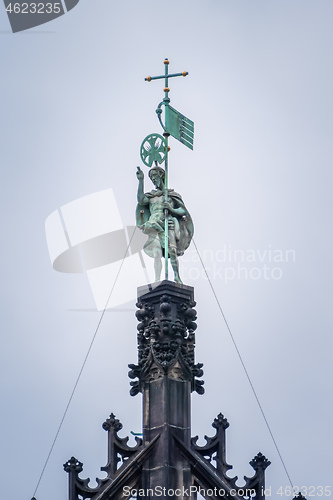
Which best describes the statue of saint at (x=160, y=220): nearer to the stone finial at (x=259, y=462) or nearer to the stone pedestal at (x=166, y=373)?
the stone pedestal at (x=166, y=373)

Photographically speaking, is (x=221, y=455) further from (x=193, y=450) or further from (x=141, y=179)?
(x=141, y=179)

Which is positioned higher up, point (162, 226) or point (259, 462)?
point (162, 226)

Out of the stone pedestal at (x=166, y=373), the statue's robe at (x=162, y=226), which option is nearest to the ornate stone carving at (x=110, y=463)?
the stone pedestal at (x=166, y=373)

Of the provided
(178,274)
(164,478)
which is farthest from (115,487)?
(178,274)

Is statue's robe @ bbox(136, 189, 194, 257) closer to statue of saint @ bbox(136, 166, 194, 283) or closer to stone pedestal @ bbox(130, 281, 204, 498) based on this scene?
statue of saint @ bbox(136, 166, 194, 283)

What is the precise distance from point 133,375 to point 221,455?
3.07m

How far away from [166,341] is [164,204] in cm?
419

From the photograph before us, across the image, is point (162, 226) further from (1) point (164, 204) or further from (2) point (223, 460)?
(2) point (223, 460)

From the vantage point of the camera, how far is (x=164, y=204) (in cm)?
4969

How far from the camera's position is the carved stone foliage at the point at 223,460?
46.2 metres

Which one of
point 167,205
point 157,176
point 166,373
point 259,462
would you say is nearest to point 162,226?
point 167,205

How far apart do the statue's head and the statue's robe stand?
0.70 feet

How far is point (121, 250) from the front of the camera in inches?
1987

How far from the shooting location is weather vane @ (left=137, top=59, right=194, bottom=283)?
49250 millimetres
